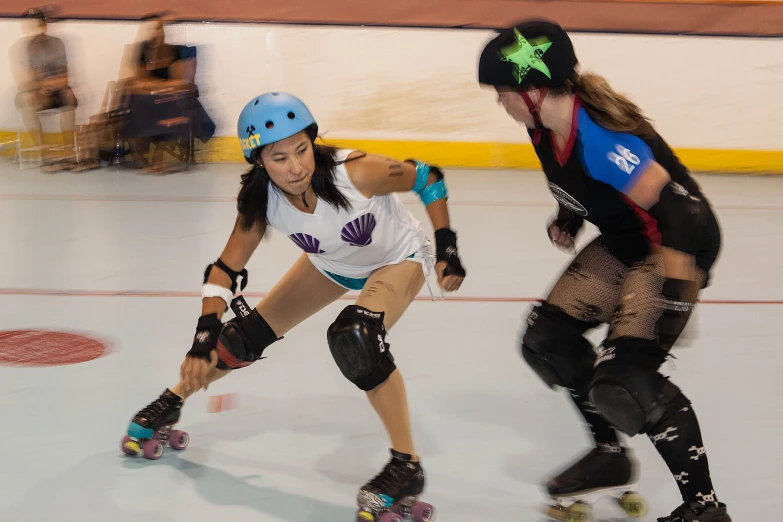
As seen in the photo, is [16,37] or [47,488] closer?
[47,488]

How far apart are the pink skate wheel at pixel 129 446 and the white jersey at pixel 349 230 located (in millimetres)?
829

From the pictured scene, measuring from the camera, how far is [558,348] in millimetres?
2756

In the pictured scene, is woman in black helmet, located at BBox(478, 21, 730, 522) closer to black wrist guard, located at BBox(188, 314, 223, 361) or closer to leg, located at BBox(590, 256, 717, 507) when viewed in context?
leg, located at BBox(590, 256, 717, 507)

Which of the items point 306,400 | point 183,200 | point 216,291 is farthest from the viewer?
point 183,200

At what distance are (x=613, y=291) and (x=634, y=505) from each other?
2.03 feet

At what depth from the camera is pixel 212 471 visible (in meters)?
3.00

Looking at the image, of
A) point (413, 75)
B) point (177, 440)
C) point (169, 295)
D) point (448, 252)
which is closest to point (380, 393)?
point (448, 252)

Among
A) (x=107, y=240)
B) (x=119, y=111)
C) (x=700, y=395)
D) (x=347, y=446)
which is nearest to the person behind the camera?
(x=347, y=446)

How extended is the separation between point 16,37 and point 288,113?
7.65 m

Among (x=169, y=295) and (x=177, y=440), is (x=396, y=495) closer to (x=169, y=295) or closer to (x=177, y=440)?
(x=177, y=440)

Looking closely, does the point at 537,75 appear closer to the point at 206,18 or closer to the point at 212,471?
the point at 212,471

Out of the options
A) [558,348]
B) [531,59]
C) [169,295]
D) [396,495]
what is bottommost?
[169,295]

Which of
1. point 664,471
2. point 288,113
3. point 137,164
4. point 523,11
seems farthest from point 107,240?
point 523,11

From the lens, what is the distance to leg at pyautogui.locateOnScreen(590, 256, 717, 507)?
7.83ft
